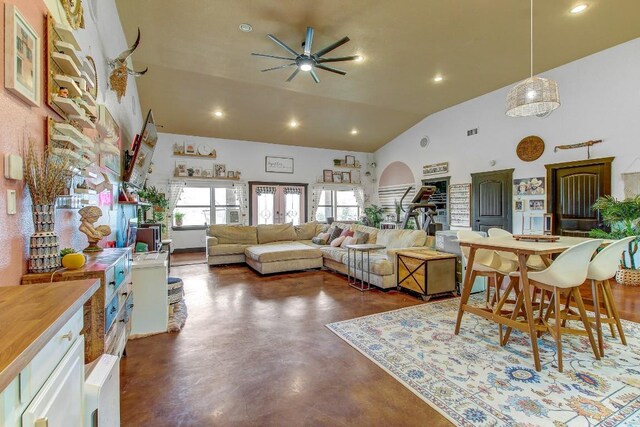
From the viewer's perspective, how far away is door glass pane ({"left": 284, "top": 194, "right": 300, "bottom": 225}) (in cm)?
948

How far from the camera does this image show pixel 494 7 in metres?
3.97

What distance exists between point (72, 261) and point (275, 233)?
5178 millimetres

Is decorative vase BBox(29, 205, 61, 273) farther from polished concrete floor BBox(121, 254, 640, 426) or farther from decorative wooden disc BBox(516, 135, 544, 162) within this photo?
decorative wooden disc BBox(516, 135, 544, 162)

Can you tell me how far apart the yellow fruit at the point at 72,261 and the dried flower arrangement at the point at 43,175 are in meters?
0.29

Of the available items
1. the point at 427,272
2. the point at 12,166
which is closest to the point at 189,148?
the point at 427,272

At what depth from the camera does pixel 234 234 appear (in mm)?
6496

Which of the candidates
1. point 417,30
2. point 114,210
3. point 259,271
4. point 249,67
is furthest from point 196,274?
point 417,30

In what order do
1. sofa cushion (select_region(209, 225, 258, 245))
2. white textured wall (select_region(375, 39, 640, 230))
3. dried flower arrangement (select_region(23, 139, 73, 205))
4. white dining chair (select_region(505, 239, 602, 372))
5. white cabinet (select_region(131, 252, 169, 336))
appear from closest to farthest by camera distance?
1. dried flower arrangement (select_region(23, 139, 73, 205))
2. white dining chair (select_region(505, 239, 602, 372))
3. white cabinet (select_region(131, 252, 169, 336))
4. white textured wall (select_region(375, 39, 640, 230))
5. sofa cushion (select_region(209, 225, 258, 245))

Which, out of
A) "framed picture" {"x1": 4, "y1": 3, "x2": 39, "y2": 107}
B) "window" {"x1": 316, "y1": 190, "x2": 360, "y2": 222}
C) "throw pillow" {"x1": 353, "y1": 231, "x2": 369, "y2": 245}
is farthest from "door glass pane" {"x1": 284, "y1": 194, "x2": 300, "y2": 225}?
"framed picture" {"x1": 4, "y1": 3, "x2": 39, "y2": 107}

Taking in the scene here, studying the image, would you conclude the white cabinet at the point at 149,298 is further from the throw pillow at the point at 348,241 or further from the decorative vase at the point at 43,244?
the throw pillow at the point at 348,241

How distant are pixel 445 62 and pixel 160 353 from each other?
595 centimetres

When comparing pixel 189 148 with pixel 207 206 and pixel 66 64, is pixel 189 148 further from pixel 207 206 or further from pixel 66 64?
pixel 66 64

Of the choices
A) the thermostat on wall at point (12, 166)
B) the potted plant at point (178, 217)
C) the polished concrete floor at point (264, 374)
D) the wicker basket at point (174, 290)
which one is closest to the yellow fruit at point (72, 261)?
the thermostat on wall at point (12, 166)

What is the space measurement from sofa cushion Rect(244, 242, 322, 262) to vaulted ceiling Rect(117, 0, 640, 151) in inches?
128
